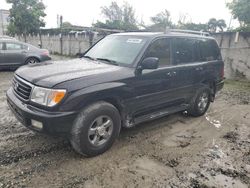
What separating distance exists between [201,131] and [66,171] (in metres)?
2.92

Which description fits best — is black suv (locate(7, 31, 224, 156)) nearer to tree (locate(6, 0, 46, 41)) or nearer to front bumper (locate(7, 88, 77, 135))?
front bumper (locate(7, 88, 77, 135))

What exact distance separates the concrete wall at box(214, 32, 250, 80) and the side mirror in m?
7.62

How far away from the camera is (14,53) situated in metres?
11.3

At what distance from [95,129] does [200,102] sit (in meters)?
3.06

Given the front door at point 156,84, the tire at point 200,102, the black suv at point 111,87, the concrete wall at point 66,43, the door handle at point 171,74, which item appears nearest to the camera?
the black suv at point 111,87

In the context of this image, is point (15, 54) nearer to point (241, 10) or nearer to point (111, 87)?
point (111, 87)

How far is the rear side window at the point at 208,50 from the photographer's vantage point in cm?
→ 580

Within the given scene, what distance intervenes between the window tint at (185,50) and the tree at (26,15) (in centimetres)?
2808

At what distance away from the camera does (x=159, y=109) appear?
16.0ft

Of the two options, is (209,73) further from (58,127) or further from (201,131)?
(58,127)

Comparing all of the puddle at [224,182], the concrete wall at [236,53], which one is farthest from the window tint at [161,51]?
the concrete wall at [236,53]

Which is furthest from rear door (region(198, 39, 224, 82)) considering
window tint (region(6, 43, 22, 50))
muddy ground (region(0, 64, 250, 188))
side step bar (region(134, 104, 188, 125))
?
window tint (region(6, 43, 22, 50))

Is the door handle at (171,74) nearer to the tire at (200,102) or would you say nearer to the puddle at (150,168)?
the tire at (200,102)

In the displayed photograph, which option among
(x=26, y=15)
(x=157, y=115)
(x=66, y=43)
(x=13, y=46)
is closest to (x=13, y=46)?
(x=13, y=46)
